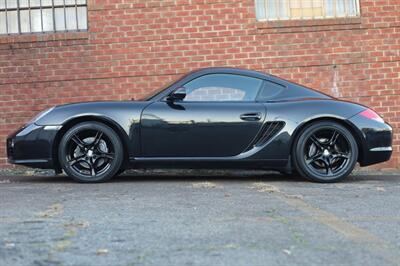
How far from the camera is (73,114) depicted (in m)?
6.34

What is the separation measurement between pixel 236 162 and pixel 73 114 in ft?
6.08

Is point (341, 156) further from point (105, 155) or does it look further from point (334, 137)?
point (105, 155)

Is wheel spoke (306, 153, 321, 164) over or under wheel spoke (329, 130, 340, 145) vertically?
under

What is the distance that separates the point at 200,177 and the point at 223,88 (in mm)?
1267

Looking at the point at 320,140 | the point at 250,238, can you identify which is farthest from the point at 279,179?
the point at 250,238

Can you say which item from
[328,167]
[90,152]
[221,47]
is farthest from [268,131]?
[221,47]

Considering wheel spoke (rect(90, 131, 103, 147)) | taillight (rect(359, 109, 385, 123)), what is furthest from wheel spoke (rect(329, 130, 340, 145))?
wheel spoke (rect(90, 131, 103, 147))

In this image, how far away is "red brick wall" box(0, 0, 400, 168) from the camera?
9.05 meters

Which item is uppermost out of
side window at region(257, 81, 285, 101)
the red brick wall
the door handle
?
the red brick wall

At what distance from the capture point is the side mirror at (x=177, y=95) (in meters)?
6.40

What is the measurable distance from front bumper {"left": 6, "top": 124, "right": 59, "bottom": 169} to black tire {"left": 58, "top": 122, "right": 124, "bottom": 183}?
0.13 m

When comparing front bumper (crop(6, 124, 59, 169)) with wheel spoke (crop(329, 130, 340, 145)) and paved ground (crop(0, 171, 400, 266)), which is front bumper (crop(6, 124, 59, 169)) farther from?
wheel spoke (crop(329, 130, 340, 145))

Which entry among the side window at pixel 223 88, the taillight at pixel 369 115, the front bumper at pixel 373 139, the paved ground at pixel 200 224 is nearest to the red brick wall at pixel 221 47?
the side window at pixel 223 88

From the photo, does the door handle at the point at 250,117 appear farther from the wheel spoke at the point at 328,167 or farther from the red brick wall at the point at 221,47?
the red brick wall at the point at 221,47
